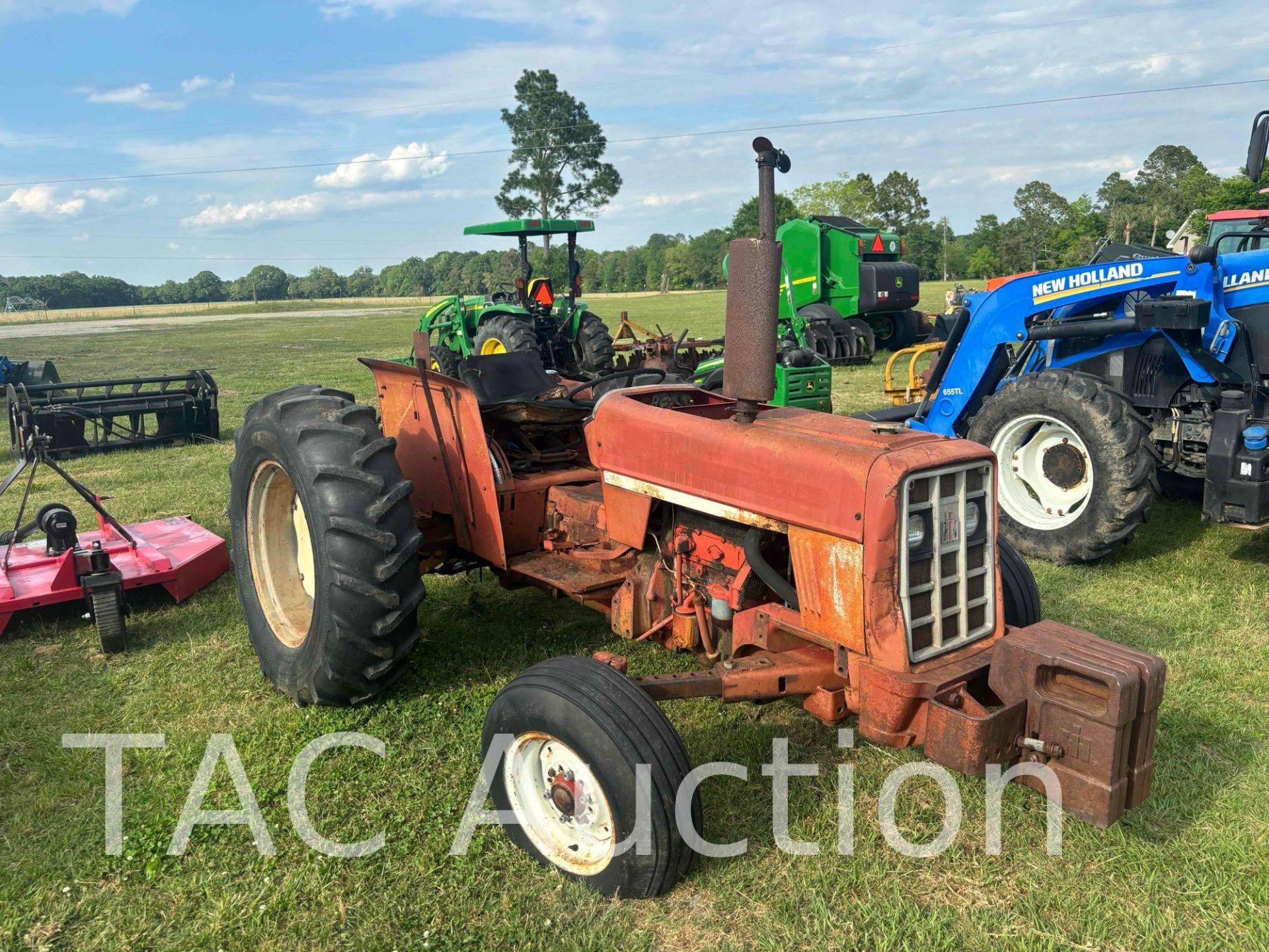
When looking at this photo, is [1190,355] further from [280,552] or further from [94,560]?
[94,560]

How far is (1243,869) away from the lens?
274 centimetres

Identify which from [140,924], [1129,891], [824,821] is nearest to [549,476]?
[824,821]

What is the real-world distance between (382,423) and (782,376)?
17.1ft

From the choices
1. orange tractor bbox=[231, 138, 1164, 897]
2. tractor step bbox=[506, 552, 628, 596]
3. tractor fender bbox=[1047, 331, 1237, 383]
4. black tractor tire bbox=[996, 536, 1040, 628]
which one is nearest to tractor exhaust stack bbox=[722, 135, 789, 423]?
orange tractor bbox=[231, 138, 1164, 897]

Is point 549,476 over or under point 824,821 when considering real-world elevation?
over

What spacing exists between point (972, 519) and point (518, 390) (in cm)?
246

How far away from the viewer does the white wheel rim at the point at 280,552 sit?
412cm

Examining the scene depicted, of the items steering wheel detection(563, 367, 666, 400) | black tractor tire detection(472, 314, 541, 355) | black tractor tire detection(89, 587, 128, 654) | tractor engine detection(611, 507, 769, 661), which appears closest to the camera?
tractor engine detection(611, 507, 769, 661)

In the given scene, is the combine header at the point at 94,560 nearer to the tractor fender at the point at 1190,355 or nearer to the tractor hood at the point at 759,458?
the tractor hood at the point at 759,458

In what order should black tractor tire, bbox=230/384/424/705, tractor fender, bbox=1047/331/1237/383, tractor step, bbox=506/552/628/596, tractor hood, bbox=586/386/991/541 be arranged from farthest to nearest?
tractor fender, bbox=1047/331/1237/383 → tractor step, bbox=506/552/628/596 → black tractor tire, bbox=230/384/424/705 → tractor hood, bbox=586/386/991/541

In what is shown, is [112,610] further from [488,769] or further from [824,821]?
[824,821]

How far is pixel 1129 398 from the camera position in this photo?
580 centimetres

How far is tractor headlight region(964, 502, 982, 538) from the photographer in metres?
2.85

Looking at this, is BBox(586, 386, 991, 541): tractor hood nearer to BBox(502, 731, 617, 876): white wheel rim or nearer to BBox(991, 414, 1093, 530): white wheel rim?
BBox(502, 731, 617, 876): white wheel rim
